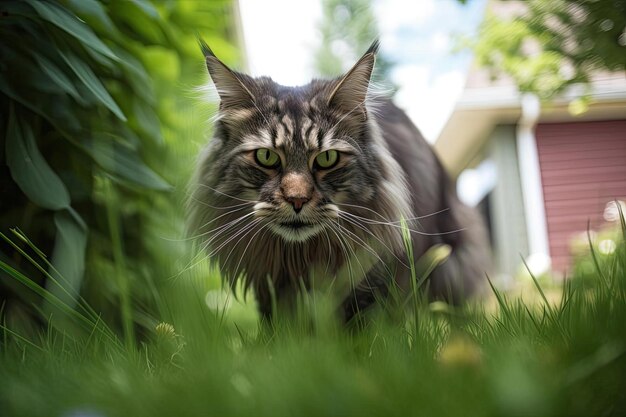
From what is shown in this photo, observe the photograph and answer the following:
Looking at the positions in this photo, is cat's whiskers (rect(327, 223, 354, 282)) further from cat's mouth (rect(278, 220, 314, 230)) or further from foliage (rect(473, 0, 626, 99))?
foliage (rect(473, 0, 626, 99))

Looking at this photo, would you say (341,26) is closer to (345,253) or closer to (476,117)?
(476,117)

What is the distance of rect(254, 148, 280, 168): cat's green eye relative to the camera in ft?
4.74

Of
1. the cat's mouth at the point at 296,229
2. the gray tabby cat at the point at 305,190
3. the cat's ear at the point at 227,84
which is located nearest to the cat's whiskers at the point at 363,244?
the gray tabby cat at the point at 305,190

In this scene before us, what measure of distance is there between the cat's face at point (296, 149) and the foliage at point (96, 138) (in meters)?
0.26

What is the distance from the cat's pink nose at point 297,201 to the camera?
1337 millimetres

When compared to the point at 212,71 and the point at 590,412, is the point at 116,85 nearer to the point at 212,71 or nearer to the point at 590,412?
the point at 212,71

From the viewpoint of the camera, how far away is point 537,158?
4.70 m

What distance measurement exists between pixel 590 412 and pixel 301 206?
0.86m

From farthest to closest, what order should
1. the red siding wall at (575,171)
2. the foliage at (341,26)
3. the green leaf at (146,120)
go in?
the foliage at (341,26)
the red siding wall at (575,171)
the green leaf at (146,120)

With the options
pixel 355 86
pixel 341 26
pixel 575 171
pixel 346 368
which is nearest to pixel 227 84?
pixel 355 86

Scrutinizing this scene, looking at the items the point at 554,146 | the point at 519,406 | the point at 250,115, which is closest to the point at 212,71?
the point at 250,115

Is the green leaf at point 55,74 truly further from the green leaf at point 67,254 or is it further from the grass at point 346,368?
the grass at point 346,368

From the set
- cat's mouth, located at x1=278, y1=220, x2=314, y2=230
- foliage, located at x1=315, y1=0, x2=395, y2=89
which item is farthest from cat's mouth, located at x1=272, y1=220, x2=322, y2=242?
foliage, located at x1=315, y1=0, x2=395, y2=89

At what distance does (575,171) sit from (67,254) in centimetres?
345
